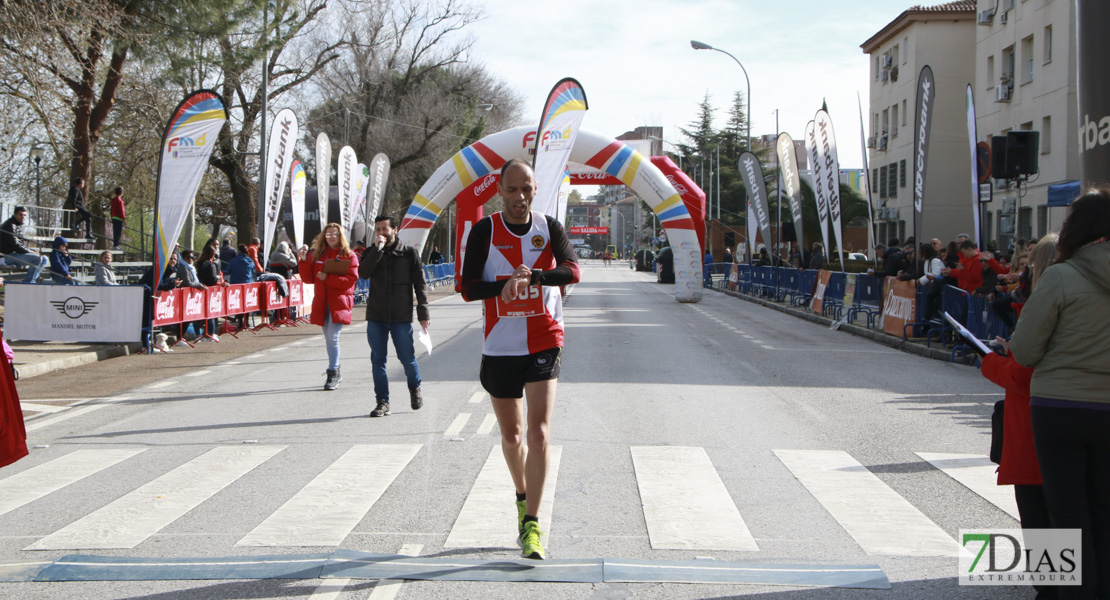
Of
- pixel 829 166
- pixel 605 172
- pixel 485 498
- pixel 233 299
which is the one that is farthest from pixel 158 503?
pixel 605 172

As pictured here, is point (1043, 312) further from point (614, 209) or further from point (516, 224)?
point (614, 209)

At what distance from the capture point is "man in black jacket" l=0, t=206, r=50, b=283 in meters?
22.2

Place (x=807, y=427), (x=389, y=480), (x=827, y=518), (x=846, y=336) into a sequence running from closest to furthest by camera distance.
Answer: (x=827, y=518) < (x=389, y=480) < (x=807, y=427) < (x=846, y=336)

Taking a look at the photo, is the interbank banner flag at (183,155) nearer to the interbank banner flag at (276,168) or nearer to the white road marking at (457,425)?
the interbank banner flag at (276,168)

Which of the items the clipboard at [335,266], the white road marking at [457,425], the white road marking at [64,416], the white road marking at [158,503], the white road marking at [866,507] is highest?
the clipboard at [335,266]

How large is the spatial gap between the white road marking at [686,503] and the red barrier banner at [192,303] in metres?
11.5

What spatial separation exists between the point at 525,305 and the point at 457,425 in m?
4.06

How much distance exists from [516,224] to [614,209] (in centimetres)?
17426

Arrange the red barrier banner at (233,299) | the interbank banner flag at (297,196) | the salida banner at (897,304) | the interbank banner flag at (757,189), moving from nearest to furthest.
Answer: the salida banner at (897,304) → the red barrier banner at (233,299) → the interbank banner flag at (297,196) → the interbank banner flag at (757,189)

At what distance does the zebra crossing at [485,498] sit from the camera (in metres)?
5.16

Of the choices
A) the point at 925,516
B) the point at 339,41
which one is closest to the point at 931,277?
the point at 925,516

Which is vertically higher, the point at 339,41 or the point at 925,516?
the point at 339,41


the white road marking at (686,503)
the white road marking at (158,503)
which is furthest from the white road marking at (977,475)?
the white road marking at (158,503)

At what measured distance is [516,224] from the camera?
4820 mm
